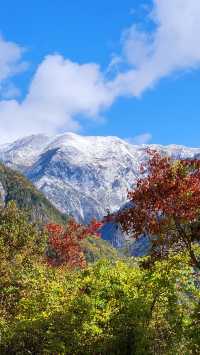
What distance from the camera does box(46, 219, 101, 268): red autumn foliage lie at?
6166 centimetres

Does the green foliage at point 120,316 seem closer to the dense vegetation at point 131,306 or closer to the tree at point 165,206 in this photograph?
the dense vegetation at point 131,306

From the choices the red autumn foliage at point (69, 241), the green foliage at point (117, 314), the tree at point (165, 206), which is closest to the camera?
the tree at point (165, 206)

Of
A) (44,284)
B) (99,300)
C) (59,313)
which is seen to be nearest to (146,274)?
(99,300)

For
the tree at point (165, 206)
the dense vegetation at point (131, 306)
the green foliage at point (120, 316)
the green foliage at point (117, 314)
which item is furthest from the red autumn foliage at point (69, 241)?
the tree at point (165, 206)

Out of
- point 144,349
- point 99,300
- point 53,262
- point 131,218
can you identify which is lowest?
point 144,349

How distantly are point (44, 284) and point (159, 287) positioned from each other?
9.96 metres

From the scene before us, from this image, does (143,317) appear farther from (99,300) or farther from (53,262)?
(53,262)

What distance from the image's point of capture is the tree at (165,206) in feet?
72.7

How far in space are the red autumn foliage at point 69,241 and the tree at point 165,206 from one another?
125 feet

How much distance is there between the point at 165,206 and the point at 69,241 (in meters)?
40.6

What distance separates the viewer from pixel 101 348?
2691cm

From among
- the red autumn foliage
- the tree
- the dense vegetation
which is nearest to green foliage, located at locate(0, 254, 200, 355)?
the dense vegetation

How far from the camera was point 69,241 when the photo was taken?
61.8 metres

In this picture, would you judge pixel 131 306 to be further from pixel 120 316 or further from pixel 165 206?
pixel 165 206
